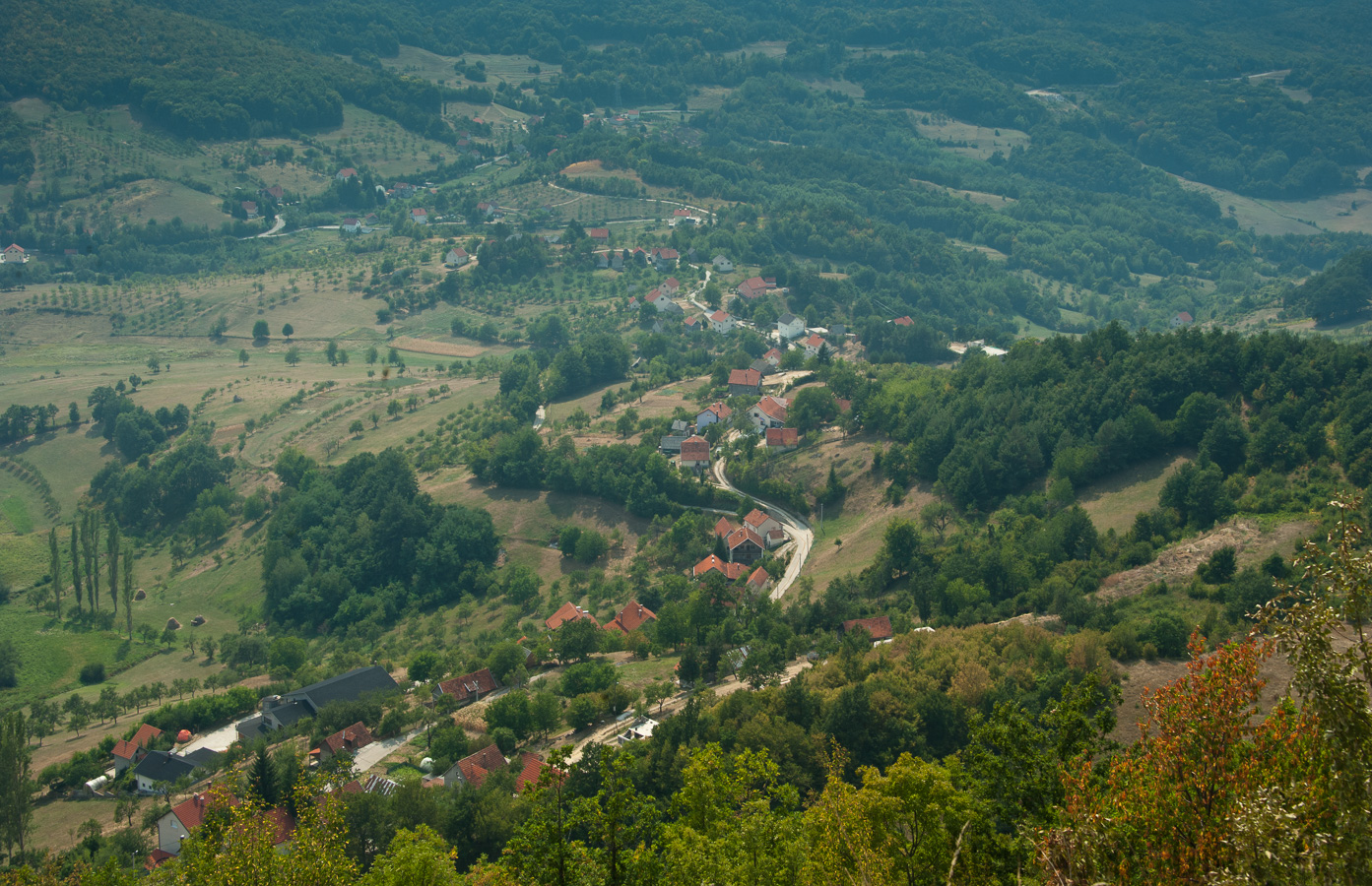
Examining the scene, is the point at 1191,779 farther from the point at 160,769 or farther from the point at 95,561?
the point at 95,561

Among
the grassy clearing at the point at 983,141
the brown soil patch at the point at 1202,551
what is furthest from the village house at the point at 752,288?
the grassy clearing at the point at 983,141

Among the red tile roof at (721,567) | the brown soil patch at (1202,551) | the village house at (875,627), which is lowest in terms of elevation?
the red tile roof at (721,567)

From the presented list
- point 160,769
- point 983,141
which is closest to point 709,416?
point 160,769

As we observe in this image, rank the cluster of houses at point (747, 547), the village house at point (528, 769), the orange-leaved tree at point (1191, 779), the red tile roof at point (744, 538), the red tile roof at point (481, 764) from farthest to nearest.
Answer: the red tile roof at point (744, 538)
the cluster of houses at point (747, 547)
the red tile roof at point (481, 764)
the village house at point (528, 769)
the orange-leaved tree at point (1191, 779)

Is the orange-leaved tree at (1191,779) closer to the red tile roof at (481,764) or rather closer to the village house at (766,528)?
the red tile roof at (481,764)

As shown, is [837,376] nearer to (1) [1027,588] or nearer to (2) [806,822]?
(1) [1027,588]

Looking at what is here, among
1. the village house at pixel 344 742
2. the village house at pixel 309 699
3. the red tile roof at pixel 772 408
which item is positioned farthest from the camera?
the red tile roof at pixel 772 408
